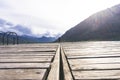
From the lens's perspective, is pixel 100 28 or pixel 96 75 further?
pixel 100 28

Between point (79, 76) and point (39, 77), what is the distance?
0.47 meters

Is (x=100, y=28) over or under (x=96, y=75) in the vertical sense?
over

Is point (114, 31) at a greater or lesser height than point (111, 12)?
lesser

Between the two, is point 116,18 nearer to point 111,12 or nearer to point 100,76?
point 111,12

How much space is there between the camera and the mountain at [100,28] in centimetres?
14427

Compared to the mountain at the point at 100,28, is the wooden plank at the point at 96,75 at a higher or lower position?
lower

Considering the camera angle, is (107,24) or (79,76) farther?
(107,24)

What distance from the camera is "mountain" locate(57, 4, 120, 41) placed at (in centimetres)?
14427

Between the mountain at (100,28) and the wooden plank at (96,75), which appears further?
the mountain at (100,28)

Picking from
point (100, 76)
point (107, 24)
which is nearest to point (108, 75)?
point (100, 76)

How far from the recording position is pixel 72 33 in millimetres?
178625

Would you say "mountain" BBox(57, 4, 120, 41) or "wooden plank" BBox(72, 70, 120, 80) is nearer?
"wooden plank" BBox(72, 70, 120, 80)

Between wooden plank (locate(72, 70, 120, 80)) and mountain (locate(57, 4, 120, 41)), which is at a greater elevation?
mountain (locate(57, 4, 120, 41))

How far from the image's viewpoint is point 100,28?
523ft
